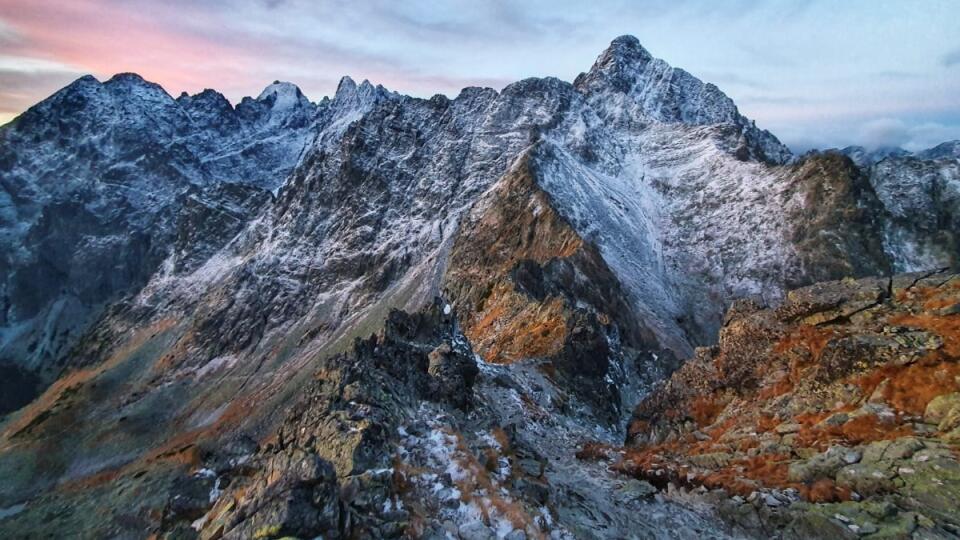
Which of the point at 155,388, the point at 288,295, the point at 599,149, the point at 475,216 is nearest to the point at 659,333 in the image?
the point at 475,216

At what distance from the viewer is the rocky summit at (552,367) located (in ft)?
54.1

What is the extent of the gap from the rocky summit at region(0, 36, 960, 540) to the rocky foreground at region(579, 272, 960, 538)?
0.28ft

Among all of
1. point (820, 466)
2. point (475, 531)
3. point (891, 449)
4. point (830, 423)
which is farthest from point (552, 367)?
point (475, 531)

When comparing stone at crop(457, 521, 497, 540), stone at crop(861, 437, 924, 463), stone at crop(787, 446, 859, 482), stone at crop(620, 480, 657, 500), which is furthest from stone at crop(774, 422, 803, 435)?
stone at crop(457, 521, 497, 540)

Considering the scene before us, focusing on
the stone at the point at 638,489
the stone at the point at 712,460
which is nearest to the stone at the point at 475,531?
the stone at the point at 638,489

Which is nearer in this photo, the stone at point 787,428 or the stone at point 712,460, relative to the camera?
the stone at point 787,428

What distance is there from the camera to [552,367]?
47406 millimetres

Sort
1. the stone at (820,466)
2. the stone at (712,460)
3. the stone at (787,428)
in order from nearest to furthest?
the stone at (820,466), the stone at (787,428), the stone at (712,460)

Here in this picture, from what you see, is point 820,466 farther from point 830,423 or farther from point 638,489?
point 638,489

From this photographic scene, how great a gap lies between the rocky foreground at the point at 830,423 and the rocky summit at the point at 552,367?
0.28 feet

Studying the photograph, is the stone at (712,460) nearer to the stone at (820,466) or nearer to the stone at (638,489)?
the stone at (638,489)

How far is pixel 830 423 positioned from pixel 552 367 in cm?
2852

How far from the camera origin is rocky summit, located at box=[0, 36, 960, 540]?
1648 cm

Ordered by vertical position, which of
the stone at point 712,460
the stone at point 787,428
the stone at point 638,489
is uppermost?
the stone at point 787,428
